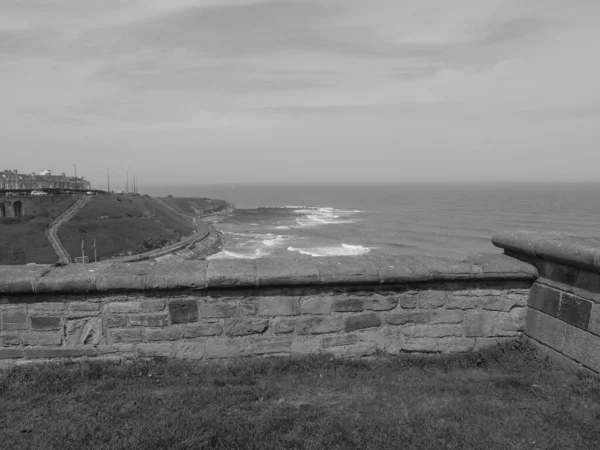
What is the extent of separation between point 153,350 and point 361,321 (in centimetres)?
226

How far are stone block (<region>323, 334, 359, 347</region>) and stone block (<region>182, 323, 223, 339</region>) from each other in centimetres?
117

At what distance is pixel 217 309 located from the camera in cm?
432

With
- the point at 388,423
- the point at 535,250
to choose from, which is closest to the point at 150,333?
the point at 388,423

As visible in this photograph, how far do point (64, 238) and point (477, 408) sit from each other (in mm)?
67477

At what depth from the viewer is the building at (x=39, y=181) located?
122 metres

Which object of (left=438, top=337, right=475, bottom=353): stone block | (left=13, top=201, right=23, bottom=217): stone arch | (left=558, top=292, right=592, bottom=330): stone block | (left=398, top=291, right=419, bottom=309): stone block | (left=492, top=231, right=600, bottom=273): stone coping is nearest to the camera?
(left=492, top=231, right=600, bottom=273): stone coping

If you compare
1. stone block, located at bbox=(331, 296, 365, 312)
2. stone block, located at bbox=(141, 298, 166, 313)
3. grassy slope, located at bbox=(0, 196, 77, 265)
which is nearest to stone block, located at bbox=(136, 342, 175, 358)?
stone block, located at bbox=(141, 298, 166, 313)

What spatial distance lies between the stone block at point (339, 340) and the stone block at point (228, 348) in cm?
83

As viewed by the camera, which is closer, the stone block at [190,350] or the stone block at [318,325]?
the stone block at [190,350]

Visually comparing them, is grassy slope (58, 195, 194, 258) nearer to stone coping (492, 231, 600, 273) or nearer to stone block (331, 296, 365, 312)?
stone block (331, 296, 365, 312)

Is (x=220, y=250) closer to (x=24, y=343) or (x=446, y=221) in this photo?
(x=446, y=221)

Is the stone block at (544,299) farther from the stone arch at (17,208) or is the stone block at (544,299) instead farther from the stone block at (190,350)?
the stone arch at (17,208)

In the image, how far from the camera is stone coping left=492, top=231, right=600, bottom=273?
153 inches

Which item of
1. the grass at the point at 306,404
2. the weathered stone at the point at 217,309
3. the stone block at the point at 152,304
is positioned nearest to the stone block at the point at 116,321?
the stone block at the point at 152,304
